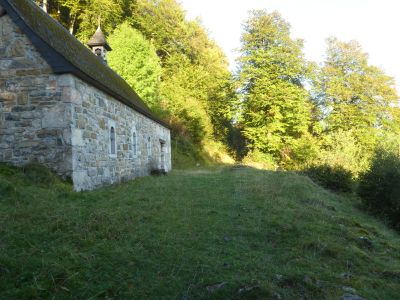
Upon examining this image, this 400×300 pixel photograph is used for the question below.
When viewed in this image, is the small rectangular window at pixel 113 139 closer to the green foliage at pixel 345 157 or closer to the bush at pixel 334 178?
the bush at pixel 334 178

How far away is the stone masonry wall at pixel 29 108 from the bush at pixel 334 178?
14.1 m

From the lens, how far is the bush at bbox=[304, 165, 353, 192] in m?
18.3

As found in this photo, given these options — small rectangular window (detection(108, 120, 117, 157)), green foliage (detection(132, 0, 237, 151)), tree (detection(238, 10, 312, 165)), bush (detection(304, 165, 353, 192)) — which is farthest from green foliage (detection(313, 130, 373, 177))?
small rectangular window (detection(108, 120, 117, 157))

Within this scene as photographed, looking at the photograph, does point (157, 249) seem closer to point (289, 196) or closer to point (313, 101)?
point (289, 196)

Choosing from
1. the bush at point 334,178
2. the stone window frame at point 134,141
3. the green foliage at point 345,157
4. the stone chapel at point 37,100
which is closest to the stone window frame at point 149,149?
the stone window frame at point 134,141

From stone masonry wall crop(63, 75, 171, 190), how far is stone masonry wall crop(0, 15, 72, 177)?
1.03 feet

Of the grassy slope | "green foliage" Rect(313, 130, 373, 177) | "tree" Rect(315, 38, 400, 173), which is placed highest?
"tree" Rect(315, 38, 400, 173)

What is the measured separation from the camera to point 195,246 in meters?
5.43

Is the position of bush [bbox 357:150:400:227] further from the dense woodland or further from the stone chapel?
the dense woodland

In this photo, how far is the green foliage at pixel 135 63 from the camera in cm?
2439

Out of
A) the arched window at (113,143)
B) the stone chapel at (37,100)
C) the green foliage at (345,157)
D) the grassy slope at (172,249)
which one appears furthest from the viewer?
the green foliage at (345,157)

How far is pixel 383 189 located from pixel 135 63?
58.9ft

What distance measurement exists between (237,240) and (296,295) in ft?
6.03

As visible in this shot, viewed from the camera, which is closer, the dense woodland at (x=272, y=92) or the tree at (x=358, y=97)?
the dense woodland at (x=272, y=92)
